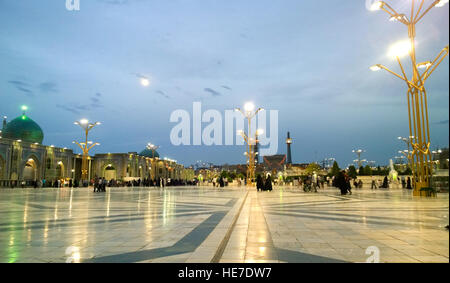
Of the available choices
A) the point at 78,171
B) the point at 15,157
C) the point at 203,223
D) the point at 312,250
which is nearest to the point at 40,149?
the point at 15,157

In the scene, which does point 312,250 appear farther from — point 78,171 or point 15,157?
point 78,171

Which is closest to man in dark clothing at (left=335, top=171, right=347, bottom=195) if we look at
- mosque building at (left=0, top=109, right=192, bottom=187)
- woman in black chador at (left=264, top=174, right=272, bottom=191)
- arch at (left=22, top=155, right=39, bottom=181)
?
woman in black chador at (left=264, top=174, right=272, bottom=191)

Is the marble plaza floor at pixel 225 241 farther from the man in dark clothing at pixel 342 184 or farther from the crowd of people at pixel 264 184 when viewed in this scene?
the crowd of people at pixel 264 184

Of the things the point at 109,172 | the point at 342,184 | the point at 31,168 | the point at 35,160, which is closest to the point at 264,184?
the point at 342,184

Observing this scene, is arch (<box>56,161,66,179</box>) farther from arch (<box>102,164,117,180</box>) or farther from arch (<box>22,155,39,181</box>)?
arch (<box>102,164,117,180</box>)

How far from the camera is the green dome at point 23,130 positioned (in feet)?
163

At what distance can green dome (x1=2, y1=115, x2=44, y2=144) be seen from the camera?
49656 millimetres

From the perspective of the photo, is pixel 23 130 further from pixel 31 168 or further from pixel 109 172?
pixel 109 172

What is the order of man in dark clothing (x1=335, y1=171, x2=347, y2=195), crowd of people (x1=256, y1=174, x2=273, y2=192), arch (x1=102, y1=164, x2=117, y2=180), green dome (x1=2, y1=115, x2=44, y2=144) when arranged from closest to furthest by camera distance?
man in dark clothing (x1=335, y1=171, x2=347, y2=195), crowd of people (x1=256, y1=174, x2=273, y2=192), green dome (x1=2, y1=115, x2=44, y2=144), arch (x1=102, y1=164, x2=117, y2=180)

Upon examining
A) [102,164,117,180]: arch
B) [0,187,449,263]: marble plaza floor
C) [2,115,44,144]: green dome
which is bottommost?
[0,187,449,263]: marble plaza floor

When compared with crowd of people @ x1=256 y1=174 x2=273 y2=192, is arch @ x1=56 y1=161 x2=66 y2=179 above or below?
above

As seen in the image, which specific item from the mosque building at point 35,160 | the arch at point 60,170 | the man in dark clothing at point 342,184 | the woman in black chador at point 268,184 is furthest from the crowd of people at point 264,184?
the arch at point 60,170

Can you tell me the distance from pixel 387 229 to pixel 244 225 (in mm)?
2808
